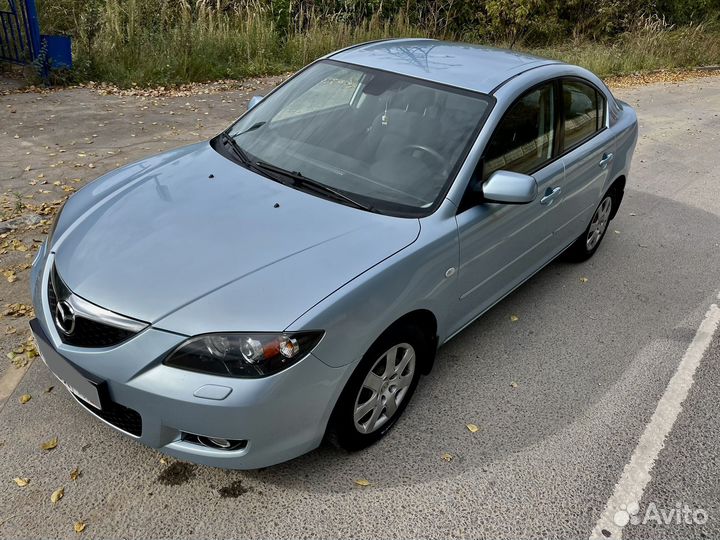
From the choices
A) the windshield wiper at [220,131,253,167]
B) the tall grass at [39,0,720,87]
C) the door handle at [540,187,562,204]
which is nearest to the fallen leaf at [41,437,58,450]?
the windshield wiper at [220,131,253,167]

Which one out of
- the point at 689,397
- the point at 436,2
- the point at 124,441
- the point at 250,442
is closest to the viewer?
the point at 250,442

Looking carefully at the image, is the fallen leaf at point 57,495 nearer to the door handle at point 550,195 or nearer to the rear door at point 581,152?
the door handle at point 550,195

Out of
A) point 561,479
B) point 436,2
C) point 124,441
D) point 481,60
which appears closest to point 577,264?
point 481,60

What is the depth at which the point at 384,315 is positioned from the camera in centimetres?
278

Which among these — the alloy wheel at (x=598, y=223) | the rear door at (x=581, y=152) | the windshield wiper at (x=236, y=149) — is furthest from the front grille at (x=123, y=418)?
the alloy wheel at (x=598, y=223)

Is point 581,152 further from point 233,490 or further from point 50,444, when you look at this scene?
point 50,444

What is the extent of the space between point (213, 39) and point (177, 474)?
9927 mm

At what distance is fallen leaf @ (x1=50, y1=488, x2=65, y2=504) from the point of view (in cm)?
273

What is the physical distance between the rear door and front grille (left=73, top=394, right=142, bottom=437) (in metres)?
2.99

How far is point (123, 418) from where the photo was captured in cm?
262

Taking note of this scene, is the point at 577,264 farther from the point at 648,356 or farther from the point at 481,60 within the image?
the point at 481,60

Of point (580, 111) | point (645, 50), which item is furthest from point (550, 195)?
point (645, 50)

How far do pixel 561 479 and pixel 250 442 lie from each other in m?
1.56

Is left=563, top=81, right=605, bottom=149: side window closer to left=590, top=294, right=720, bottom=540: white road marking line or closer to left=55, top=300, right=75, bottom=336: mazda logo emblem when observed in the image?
left=590, top=294, right=720, bottom=540: white road marking line
